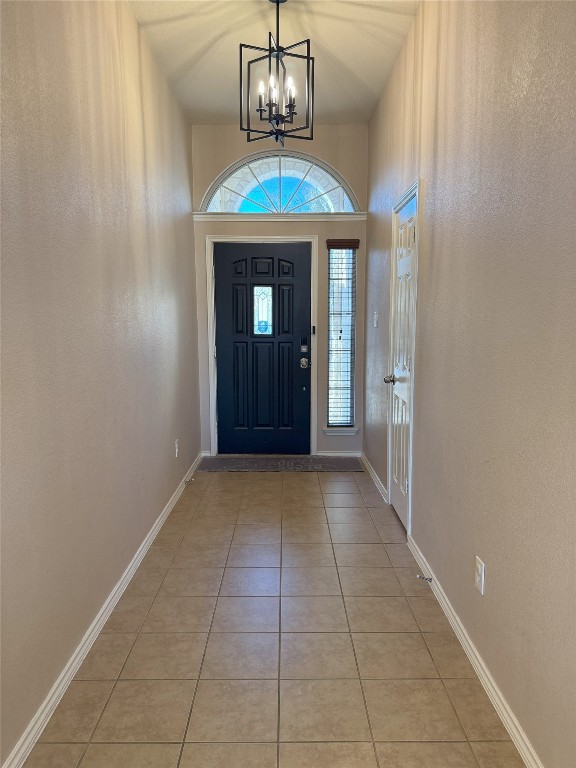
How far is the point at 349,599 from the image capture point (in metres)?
2.56

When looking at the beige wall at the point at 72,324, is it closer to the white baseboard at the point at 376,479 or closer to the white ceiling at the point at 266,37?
the white ceiling at the point at 266,37

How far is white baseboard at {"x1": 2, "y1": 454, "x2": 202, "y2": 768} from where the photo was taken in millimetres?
1624

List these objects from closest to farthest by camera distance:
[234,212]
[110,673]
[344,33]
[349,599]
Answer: [110,673], [349,599], [344,33], [234,212]

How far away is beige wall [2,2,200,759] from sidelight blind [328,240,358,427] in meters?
1.91

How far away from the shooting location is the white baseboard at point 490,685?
→ 161cm

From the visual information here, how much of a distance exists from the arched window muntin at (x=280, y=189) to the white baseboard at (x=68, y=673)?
3.04 metres

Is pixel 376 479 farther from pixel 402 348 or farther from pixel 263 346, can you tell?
pixel 263 346

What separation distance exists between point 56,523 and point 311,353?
3338 mm

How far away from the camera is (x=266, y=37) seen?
3250 millimetres

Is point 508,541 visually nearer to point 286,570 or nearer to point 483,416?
point 483,416

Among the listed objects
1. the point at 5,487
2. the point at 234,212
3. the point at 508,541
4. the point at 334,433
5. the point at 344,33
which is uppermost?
the point at 344,33

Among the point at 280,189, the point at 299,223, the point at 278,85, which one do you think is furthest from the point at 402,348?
the point at 280,189

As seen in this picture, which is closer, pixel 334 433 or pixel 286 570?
pixel 286 570

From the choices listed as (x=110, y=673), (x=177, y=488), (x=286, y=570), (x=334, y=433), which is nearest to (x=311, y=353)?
(x=334, y=433)
